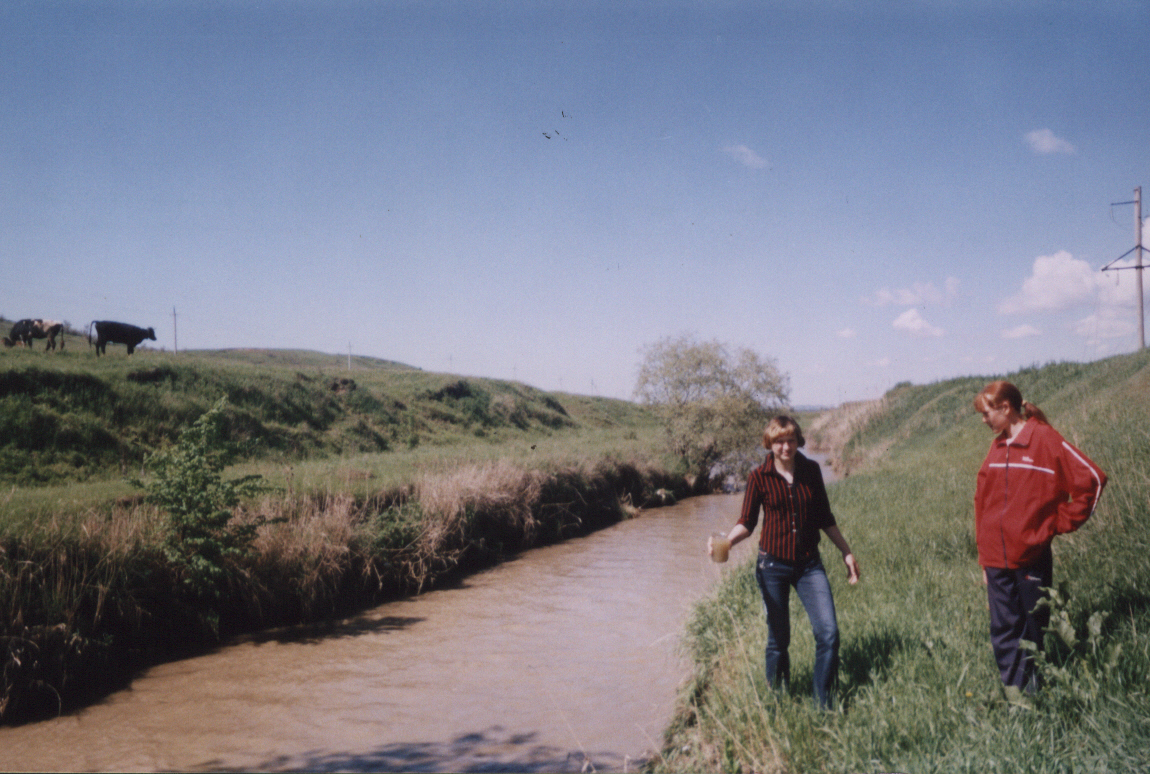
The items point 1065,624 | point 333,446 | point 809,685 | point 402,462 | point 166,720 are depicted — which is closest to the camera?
point 1065,624

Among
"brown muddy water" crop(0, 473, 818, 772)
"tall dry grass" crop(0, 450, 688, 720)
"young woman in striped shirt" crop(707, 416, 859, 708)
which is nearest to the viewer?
"young woman in striped shirt" crop(707, 416, 859, 708)

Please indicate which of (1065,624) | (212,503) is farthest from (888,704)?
(212,503)

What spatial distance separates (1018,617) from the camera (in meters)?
3.83

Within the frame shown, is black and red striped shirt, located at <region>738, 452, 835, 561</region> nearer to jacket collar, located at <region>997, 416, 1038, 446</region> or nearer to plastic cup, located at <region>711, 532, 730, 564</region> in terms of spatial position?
plastic cup, located at <region>711, 532, 730, 564</region>

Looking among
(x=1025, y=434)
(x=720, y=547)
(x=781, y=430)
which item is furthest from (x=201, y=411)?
(x=1025, y=434)

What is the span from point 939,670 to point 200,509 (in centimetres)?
849

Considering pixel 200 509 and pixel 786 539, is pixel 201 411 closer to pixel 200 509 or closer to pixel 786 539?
pixel 200 509

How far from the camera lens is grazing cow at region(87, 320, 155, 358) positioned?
21.3 meters

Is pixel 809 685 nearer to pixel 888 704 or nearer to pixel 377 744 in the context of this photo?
pixel 888 704

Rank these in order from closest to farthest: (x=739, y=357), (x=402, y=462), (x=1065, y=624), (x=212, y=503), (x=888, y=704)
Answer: (x=1065, y=624) → (x=888, y=704) → (x=212, y=503) → (x=402, y=462) → (x=739, y=357)

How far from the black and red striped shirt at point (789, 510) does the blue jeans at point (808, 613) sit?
0.09 m

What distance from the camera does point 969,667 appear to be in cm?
407

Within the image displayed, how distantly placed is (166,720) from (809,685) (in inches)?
240

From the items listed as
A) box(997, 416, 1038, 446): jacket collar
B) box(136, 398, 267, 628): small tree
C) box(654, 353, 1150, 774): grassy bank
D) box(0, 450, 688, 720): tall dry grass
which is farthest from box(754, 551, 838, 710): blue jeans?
box(136, 398, 267, 628): small tree
